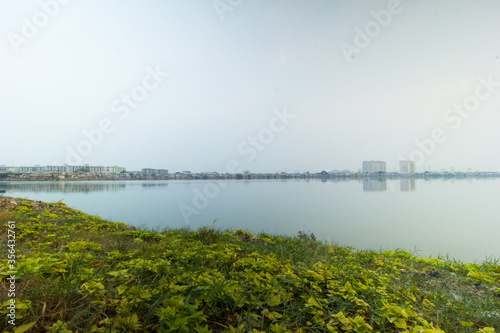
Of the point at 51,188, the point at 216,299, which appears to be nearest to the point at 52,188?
the point at 51,188

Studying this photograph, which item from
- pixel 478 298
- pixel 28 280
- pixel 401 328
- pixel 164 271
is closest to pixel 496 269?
pixel 478 298

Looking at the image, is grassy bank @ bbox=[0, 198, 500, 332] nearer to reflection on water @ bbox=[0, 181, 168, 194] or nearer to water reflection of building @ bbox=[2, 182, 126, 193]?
reflection on water @ bbox=[0, 181, 168, 194]

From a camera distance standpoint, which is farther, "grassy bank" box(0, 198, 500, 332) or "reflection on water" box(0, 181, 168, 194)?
"reflection on water" box(0, 181, 168, 194)

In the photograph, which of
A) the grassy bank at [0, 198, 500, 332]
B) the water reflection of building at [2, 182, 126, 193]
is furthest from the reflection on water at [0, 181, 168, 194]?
the grassy bank at [0, 198, 500, 332]

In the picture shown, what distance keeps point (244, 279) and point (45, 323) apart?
1.34m

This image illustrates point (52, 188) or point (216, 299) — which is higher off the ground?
point (216, 299)

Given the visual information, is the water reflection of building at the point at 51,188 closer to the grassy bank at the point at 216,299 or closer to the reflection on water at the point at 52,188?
the reflection on water at the point at 52,188

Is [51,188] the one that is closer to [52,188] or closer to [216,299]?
[52,188]

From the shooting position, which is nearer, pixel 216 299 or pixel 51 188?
pixel 216 299

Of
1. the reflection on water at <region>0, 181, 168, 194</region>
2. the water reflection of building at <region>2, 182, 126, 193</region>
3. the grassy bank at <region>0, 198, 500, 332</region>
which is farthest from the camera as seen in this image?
the water reflection of building at <region>2, 182, 126, 193</region>

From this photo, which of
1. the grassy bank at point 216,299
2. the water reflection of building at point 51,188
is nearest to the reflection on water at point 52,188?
the water reflection of building at point 51,188

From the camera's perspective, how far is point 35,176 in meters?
41.5

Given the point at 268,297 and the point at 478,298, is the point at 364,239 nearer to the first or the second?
the point at 478,298

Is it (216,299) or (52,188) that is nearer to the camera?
(216,299)
